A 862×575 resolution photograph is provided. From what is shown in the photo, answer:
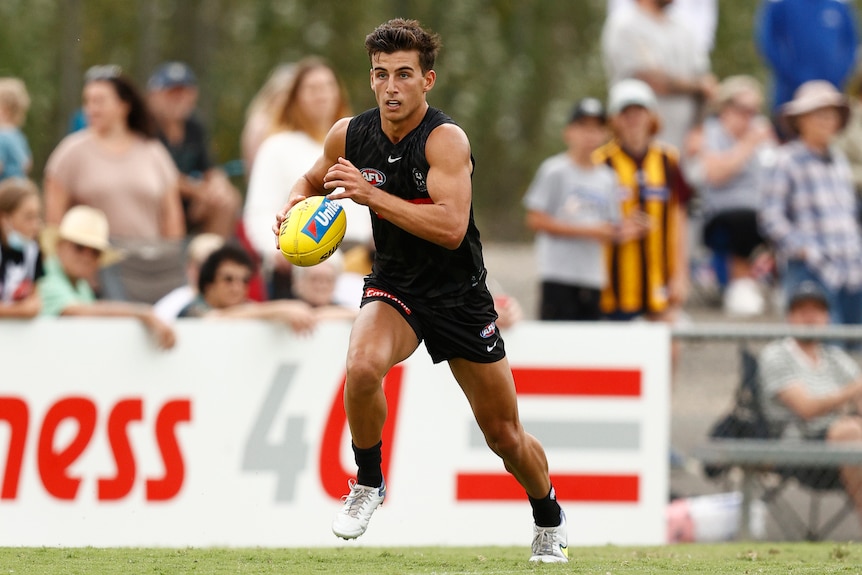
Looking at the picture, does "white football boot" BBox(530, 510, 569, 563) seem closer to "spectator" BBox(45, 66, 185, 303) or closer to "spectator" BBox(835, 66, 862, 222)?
"spectator" BBox(45, 66, 185, 303)

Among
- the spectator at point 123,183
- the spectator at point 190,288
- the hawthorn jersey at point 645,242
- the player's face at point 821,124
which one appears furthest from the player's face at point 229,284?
the player's face at point 821,124

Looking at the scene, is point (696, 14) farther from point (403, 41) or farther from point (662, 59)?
point (403, 41)

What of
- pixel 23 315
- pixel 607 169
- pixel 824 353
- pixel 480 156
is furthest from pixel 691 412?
pixel 480 156

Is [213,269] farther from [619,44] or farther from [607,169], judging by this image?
[619,44]

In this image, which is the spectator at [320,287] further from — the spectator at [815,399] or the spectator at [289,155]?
the spectator at [815,399]

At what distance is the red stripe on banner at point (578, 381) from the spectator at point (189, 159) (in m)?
3.99

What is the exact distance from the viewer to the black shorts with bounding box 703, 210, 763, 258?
13188 mm

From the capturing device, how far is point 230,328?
9.30m

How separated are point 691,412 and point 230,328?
142 inches

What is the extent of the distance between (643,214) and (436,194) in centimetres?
478

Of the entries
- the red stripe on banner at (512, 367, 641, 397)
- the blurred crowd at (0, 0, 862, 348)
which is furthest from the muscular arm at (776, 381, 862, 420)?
the blurred crowd at (0, 0, 862, 348)

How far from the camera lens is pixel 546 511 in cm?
725

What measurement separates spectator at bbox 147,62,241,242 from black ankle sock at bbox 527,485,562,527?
234 inches

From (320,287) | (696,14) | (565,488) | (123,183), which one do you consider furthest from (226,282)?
(696,14)
